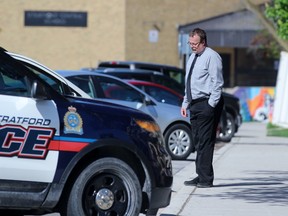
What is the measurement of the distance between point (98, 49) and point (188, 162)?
30047 millimetres

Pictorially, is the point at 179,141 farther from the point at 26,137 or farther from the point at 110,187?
the point at 26,137

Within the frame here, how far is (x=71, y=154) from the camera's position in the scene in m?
8.30

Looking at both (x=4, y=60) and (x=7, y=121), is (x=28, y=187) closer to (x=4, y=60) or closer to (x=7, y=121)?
(x=7, y=121)

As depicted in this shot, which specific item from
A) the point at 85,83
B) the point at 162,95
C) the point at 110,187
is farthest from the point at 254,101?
the point at 110,187

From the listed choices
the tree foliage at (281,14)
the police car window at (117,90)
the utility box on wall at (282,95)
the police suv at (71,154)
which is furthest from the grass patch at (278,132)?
the police suv at (71,154)

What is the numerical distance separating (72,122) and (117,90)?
9.28 m

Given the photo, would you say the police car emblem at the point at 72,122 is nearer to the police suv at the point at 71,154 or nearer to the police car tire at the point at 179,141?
the police suv at the point at 71,154

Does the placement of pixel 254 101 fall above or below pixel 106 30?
below

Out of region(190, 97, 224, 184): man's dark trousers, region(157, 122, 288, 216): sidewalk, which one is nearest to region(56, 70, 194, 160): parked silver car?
region(157, 122, 288, 216): sidewalk

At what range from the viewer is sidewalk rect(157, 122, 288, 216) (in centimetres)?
1041

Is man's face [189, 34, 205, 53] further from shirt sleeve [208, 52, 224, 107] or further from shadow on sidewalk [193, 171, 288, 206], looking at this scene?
shadow on sidewalk [193, 171, 288, 206]

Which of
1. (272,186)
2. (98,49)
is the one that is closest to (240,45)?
(98,49)

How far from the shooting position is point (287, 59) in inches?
1220

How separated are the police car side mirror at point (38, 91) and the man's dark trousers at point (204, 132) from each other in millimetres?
4319
